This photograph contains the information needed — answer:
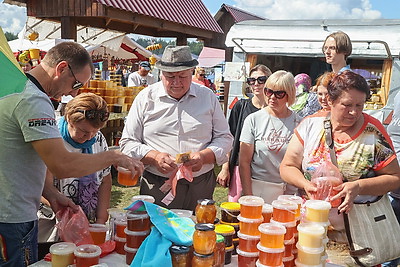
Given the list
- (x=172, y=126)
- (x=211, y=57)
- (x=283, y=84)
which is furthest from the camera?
(x=211, y=57)

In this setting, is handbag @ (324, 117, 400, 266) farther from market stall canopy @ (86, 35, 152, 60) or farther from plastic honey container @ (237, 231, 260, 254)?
market stall canopy @ (86, 35, 152, 60)

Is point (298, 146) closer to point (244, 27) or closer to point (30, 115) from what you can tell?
point (30, 115)

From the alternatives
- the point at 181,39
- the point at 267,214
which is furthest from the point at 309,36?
the point at 267,214

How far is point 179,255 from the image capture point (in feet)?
5.74

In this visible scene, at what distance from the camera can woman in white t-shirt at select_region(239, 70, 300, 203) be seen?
10.4ft

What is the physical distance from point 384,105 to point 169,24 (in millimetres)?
5262

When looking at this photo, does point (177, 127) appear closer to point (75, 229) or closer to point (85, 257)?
point (75, 229)

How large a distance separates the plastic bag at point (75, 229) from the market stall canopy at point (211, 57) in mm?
21203

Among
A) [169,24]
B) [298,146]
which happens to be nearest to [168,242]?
[298,146]

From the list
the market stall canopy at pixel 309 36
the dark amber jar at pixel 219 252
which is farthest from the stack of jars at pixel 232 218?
the market stall canopy at pixel 309 36

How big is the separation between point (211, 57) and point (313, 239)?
901 inches

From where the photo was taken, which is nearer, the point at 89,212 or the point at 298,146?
the point at 298,146

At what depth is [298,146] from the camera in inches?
97.2

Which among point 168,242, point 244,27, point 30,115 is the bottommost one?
point 168,242
